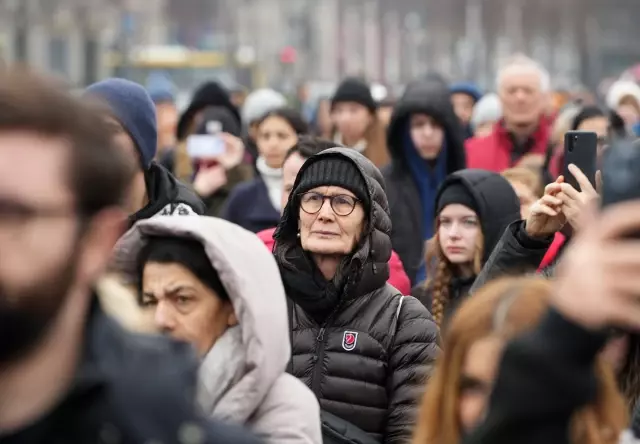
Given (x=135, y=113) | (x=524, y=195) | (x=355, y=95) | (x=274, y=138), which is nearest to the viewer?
(x=135, y=113)

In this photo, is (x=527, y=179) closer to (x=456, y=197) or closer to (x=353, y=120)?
(x=456, y=197)

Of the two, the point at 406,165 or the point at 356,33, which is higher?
the point at 406,165

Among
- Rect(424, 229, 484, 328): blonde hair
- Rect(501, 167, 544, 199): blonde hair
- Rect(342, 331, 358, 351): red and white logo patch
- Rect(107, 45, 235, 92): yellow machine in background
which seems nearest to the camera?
→ Rect(342, 331, 358, 351): red and white logo patch

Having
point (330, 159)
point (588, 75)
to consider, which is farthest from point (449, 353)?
point (588, 75)

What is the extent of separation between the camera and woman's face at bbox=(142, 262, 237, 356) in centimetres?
437

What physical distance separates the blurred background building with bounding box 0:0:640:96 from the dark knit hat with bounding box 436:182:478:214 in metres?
32.7

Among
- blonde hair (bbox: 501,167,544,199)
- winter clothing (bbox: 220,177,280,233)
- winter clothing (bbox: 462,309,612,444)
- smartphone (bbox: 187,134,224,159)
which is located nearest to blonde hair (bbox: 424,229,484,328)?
blonde hair (bbox: 501,167,544,199)

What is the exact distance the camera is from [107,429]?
2723 millimetres

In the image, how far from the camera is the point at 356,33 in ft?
267

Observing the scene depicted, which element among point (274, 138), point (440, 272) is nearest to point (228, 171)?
point (274, 138)

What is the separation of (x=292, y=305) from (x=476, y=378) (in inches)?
107

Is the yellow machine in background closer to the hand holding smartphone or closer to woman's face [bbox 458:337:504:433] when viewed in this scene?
the hand holding smartphone

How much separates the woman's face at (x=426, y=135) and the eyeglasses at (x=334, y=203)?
3825 millimetres

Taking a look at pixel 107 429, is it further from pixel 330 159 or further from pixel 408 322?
pixel 330 159
